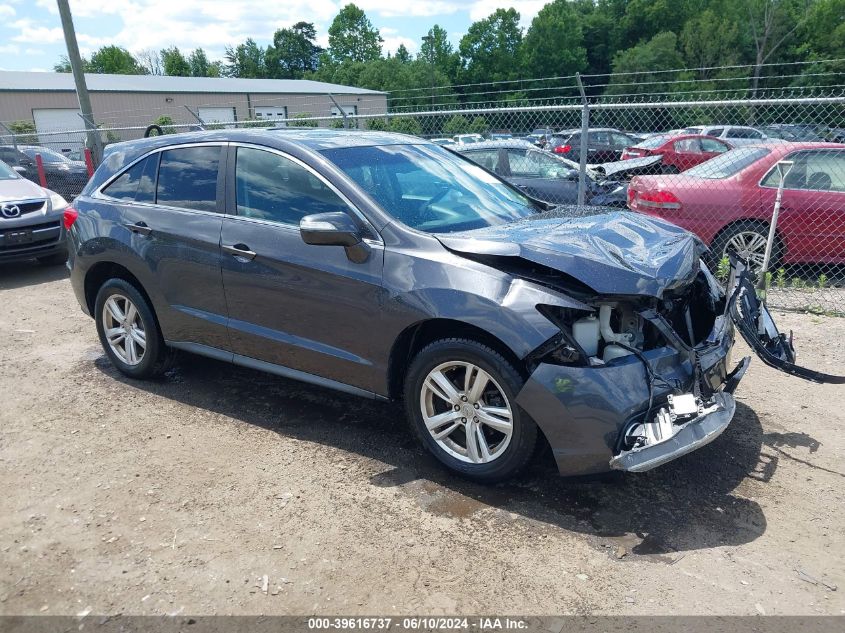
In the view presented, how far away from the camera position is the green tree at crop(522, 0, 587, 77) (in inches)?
2771

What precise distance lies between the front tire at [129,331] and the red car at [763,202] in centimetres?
548

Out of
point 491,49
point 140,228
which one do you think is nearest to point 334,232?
point 140,228

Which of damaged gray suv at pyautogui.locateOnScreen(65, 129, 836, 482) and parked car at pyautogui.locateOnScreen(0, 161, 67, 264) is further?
parked car at pyautogui.locateOnScreen(0, 161, 67, 264)

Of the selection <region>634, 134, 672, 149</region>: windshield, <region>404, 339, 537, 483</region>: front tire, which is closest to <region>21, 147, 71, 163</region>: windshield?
<region>634, 134, 672, 149</region>: windshield

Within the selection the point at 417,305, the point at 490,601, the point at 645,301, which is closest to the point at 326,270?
the point at 417,305

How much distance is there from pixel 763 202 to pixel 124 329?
632 cm

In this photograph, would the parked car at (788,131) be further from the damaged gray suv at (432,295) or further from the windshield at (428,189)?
the damaged gray suv at (432,295)

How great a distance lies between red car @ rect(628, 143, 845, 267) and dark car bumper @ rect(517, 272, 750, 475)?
4.68 metres

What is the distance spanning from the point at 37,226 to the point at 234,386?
17.8 ft

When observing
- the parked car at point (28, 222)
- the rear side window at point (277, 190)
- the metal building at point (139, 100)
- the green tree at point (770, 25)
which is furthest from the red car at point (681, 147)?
the green tree at point (770, 25)

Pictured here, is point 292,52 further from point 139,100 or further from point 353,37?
point 139,100

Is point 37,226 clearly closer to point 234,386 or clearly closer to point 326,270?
point 234,386

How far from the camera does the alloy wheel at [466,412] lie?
3354 millimetres

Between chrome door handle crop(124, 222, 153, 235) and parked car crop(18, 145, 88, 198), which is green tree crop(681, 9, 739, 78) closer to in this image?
parked car crop(18, 145, 88, 198)
